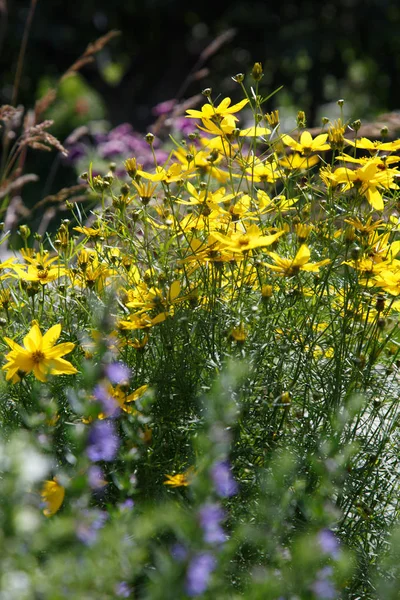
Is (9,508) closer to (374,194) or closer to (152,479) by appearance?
(152,479)

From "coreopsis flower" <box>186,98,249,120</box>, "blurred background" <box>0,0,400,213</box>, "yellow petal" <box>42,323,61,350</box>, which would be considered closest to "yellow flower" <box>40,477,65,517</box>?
"yellow petal" <box>42,323,61,350</box>

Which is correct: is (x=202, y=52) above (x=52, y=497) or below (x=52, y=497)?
above

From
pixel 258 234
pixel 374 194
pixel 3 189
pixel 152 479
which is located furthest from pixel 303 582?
pixel 3 189

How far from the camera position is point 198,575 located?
2.48 ft

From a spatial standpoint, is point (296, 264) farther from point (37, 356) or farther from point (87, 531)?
point (87, 531)

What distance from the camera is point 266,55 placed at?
5.95 metres

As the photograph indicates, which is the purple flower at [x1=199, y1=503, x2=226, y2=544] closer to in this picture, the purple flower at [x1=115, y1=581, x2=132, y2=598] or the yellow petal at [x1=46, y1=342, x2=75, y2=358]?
the purple flower at [x1=115, y1=581, x2=132, y2=598]

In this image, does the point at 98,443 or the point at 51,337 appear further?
the point at 51,337

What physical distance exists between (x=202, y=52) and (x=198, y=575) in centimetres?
588

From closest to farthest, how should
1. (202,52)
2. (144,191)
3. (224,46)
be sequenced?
(144,191) < (202,52) < (224,46)

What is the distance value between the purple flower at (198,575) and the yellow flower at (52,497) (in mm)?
275

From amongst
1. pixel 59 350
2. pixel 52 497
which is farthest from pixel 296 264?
pixel 52 497

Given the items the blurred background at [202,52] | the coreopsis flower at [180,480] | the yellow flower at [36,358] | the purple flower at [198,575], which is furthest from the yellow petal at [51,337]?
the blurred background at [202,52]

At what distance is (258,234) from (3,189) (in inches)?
58.7
